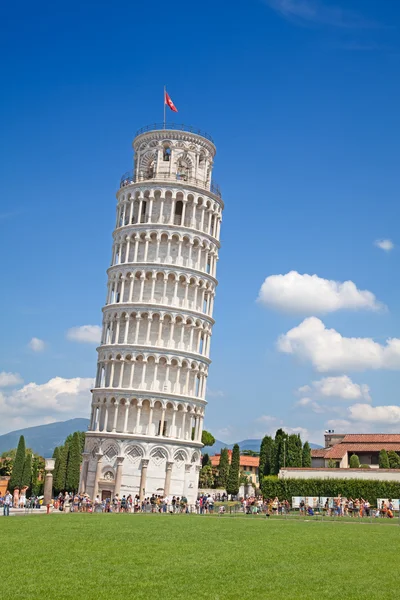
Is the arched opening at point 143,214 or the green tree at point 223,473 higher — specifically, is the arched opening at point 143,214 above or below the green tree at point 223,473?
above

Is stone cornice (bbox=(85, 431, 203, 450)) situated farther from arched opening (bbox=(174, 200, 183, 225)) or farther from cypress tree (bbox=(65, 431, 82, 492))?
arched opening (bbox=(174, 200, 183, 225))

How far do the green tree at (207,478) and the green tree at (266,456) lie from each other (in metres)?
26.6

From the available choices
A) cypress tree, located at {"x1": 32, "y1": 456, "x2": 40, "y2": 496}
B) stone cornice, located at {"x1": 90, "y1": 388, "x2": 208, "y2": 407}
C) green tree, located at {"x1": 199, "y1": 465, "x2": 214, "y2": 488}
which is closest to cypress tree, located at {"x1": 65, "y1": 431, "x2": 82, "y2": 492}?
cypress tree, located at {"x1": 32, "y1": 456, "x2": 40, "y2": 496}

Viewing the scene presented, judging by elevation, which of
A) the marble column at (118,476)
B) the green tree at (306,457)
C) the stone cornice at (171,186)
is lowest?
the marble column at (118,476)

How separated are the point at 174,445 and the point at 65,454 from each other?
1078 inches

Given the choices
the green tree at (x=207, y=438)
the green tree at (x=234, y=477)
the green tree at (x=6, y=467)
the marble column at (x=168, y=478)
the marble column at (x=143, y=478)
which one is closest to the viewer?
the marble column at (x=143, y=478)

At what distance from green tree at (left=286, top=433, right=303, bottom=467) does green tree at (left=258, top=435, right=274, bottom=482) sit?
3.70 m

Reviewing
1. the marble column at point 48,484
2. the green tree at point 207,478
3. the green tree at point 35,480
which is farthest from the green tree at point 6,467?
the marble column at point 48,484

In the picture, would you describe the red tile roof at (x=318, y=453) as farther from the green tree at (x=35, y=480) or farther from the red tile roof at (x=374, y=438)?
the green tree at (x=35, y=480)

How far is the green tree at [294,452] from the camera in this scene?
83250 mm

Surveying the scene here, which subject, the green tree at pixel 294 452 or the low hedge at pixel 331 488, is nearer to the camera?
the low hedge at pixel 331 488

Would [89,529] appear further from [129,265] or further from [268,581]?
[129,265]

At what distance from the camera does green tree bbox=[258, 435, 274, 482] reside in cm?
8794

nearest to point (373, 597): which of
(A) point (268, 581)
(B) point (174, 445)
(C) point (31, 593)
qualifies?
(A) point (268, 581)
